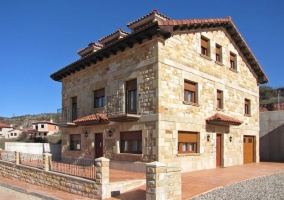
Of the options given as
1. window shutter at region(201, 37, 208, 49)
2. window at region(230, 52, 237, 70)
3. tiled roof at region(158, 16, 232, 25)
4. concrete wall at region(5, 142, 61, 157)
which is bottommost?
concrete wall at region(5, 142, 61, 157)

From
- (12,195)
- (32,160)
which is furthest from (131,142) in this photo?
(12,195)

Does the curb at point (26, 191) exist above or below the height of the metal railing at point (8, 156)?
below

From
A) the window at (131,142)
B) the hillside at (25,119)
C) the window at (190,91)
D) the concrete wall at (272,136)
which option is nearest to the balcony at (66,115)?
the window at (131,142)

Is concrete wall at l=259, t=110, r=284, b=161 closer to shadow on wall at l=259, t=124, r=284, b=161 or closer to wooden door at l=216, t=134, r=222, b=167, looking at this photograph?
shadow on wall at l=259, t=124, r=284, b=161

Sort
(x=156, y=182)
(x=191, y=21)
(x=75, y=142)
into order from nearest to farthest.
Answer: (x=156, y=182)
(x=191, y=21)
(x=75, y=142)

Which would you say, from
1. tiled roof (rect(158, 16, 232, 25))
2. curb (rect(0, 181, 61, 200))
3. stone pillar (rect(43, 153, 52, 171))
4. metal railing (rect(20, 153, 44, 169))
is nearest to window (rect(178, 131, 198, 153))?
tiled roof (rect(158, 16, 232, 25))

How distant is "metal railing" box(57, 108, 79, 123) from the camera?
17623mm

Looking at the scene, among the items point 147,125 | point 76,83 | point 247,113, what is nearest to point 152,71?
point 147,125

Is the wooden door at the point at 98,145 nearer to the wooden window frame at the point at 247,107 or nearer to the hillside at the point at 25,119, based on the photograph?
the wooden window frame at the point at 247,107

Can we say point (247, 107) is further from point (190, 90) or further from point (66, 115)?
point (66, 115)

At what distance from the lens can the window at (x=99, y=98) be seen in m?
15.1

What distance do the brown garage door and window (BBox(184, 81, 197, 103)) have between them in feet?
20.2

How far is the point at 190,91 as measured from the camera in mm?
13250

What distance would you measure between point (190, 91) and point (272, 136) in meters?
9.69
